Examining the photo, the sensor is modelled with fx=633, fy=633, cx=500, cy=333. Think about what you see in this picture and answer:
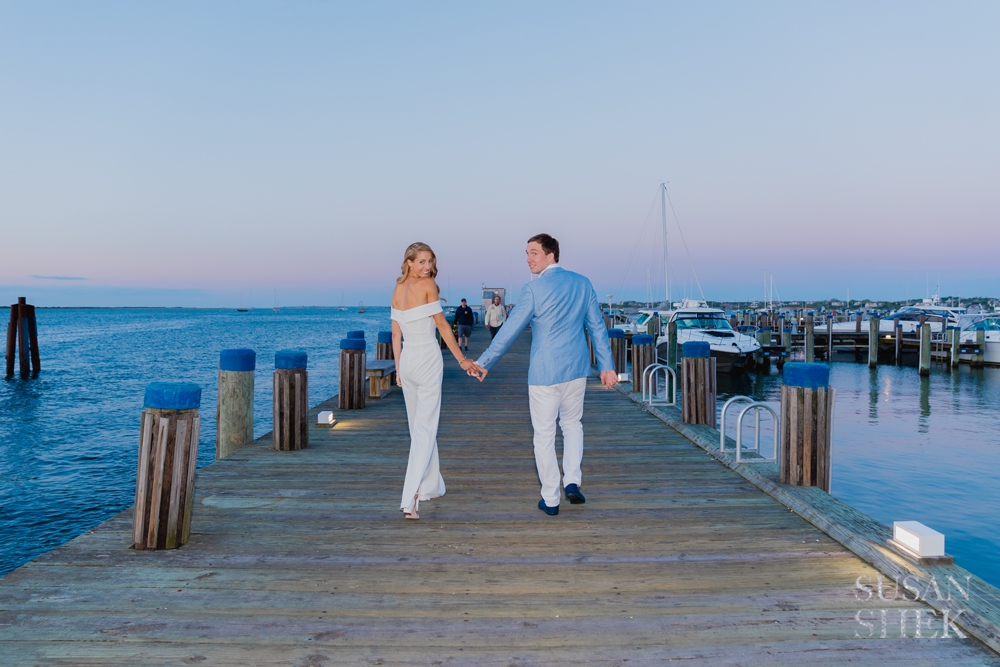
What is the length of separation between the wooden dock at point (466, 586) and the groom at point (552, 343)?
1.89ft

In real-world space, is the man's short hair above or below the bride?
above

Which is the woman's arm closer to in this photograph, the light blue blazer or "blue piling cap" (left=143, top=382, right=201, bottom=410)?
the light blue blazer

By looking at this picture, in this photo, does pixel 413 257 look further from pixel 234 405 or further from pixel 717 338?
pixel 717 338

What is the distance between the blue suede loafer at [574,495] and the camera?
4.72m

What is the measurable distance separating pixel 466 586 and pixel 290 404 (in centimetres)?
382

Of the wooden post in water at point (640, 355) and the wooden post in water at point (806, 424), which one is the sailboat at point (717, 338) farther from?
the wooden post in water at point (806, 424)

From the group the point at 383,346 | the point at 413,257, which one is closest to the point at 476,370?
the point at 413,257

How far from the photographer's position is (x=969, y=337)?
3212cm

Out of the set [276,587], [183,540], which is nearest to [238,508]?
[183,540]

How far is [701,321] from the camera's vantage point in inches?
1121

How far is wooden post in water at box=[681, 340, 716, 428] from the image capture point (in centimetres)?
747

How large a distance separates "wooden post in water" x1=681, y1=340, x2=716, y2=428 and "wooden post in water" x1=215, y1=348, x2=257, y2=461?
4977 millimetres

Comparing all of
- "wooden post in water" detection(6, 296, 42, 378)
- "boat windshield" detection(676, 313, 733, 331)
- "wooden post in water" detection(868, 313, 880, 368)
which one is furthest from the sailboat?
"wooden post in water" detection(6, 296, 42, 378)

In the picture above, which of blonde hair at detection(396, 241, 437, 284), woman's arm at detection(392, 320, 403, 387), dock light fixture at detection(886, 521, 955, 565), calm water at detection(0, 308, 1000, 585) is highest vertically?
blonde hair at detection(396, 241, 437, 284)
